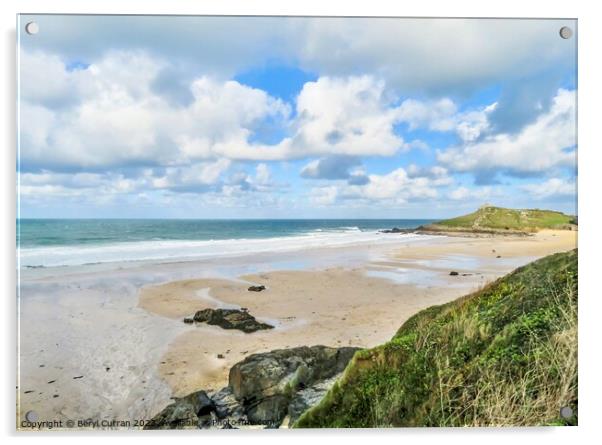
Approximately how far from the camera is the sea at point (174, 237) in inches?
122

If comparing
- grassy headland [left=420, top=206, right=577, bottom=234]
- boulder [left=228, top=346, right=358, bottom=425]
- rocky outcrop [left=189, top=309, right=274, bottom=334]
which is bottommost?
boulder [left=228, top=346, right=358, bottom=425]

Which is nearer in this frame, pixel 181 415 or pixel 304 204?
pixel 181 415

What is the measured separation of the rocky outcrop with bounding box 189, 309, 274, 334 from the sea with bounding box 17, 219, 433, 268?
97 cm

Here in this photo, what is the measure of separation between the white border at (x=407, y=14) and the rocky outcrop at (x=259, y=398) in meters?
0.12

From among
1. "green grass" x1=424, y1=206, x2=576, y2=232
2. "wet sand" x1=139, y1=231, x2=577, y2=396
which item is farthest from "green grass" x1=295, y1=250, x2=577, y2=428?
"green grass" x1=424, y1=206, x2=576, y2=232

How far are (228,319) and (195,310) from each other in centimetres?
35

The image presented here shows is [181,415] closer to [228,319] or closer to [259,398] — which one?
[259,398]

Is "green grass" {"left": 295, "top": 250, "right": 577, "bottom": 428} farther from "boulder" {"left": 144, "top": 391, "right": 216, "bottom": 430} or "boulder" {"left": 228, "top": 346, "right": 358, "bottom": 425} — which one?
"boulder" {"left": 144, "top": 391, "right": 216, "bottom": 430}

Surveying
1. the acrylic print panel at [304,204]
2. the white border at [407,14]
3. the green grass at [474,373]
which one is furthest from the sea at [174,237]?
the green grass at [474,373]

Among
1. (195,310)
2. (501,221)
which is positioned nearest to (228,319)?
(195,310)

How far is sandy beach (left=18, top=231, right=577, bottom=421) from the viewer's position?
2816 mm

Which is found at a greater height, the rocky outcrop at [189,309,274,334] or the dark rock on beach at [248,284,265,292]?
the dark rock on beach at [248,284,265,292]

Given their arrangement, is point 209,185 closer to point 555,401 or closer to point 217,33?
point 217,33

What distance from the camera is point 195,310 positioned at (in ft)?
10.8
